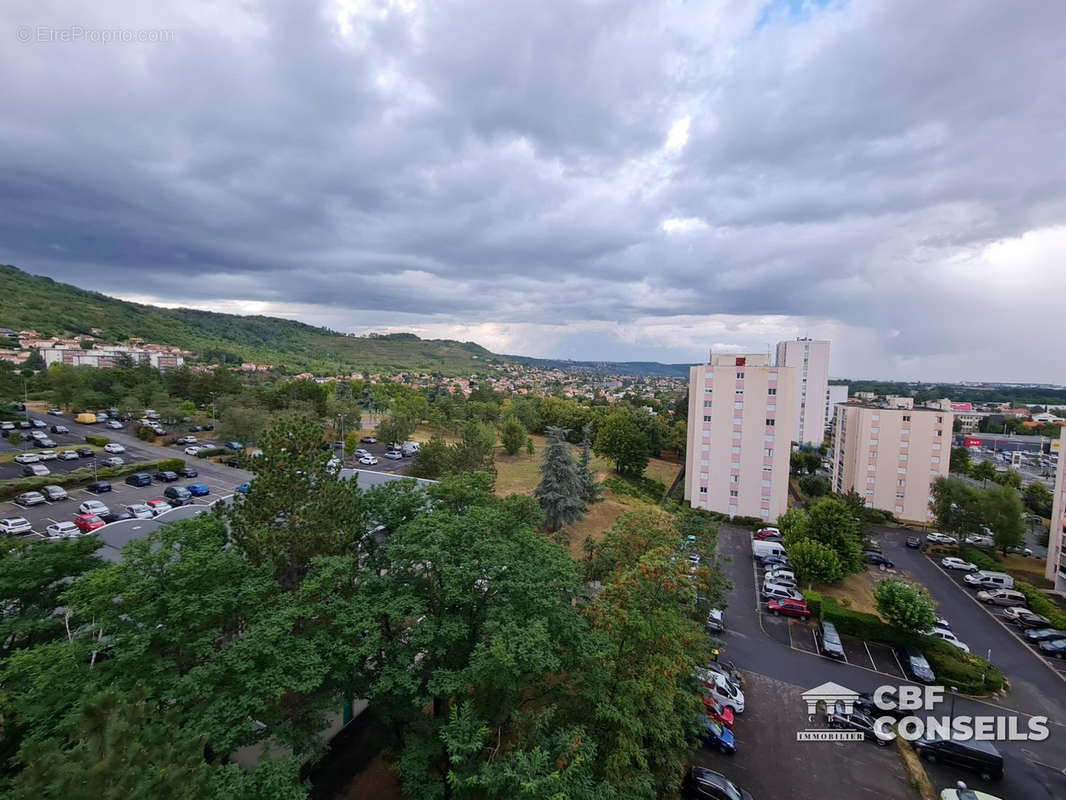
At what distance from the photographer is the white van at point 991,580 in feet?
76.6

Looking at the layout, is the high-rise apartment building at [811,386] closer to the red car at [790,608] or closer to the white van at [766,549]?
the white van at [766,549]

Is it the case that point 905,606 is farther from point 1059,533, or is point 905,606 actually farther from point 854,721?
point 1059,533

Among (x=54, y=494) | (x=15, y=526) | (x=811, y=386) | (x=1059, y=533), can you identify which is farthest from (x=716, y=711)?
(x=811, y=386)

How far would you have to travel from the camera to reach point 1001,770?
39.0 ft

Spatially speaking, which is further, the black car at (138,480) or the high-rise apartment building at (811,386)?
the high-rise apartment building at (811,386)

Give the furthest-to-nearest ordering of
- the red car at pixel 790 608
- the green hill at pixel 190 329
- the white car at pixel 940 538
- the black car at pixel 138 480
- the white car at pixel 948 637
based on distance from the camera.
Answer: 1. the green hill at pixel 190 329
2. the black car at pixel 138 480
3. the white car at pixel 940 538
4. the red car at pixel 790 608
5. the white car at pixel 948 637

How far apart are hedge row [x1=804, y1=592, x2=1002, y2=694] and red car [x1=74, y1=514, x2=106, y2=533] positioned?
34900mm

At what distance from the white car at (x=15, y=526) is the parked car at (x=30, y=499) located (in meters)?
3.62

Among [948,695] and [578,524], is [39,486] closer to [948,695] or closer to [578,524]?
[578,524]

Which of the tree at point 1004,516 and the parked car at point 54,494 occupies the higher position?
the tree at point 1004,516

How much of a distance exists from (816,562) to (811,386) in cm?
5137

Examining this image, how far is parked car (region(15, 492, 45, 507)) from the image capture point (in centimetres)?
2556

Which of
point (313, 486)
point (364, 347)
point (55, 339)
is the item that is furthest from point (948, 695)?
point (364, 347)

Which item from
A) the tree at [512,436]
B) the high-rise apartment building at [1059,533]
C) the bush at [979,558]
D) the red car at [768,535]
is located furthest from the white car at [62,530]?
the high-rise apartment building at [1059,533]
